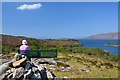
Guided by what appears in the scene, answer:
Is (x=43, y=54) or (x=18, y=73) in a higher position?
(x=43, y=54)

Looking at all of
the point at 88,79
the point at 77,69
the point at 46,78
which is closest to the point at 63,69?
the point at 77,69

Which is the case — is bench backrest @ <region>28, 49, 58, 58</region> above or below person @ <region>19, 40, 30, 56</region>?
below

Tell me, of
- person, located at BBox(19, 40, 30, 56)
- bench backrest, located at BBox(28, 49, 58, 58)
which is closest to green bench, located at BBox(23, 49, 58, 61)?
bench backrest, located at BBox(28, 49, 58, 58)

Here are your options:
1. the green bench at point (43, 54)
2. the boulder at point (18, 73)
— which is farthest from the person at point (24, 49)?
the green bench at point (43, 54)

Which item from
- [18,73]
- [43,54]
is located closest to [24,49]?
[18,73]

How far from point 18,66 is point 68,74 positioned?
5630 millimetres

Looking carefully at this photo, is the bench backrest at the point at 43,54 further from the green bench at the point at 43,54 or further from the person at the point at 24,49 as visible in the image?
the person at the point at 24,49

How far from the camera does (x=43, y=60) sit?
21969 mm

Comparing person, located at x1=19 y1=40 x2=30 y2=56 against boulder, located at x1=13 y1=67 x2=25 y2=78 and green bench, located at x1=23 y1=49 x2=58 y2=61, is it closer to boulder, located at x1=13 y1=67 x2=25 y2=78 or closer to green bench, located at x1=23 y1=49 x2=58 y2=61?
boulder, located at x1=13 y1=67 x2=25 y2=78

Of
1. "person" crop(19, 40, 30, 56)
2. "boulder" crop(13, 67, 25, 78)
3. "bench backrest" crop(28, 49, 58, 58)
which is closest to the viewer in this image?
"boulder" crop(13, 67, 25, 78)

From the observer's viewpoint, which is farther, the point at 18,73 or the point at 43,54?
the point at 43,54

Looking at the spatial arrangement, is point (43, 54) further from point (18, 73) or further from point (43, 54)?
point (18, 73)

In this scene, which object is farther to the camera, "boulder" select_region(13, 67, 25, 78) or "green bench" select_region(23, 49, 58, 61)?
"green bench" select_region(23, 49, 58, 61)

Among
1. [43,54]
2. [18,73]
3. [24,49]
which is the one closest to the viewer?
[18,73]
